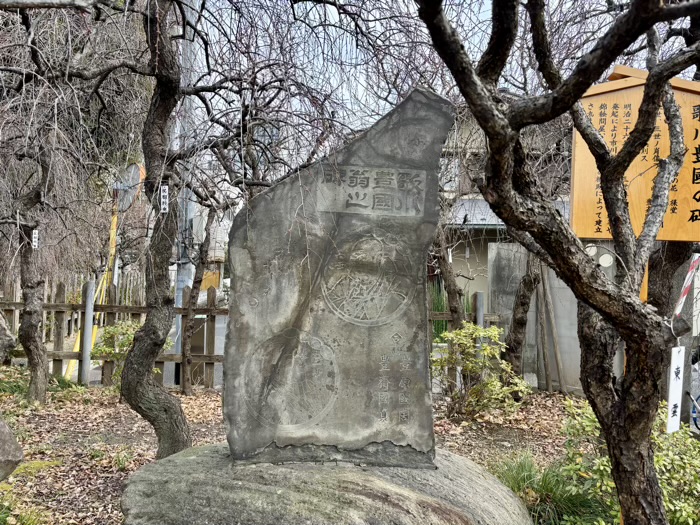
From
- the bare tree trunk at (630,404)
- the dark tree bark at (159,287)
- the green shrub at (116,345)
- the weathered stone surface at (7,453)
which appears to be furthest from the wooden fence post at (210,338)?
the bare tree trunk at (630,404)

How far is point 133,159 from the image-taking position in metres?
8.21

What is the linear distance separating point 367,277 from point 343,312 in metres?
0.26

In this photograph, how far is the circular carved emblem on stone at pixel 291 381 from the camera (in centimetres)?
364

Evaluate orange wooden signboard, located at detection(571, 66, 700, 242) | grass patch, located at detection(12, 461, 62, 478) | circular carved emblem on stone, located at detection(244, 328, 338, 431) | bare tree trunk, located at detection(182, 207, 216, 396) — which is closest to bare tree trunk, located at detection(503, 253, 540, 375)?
orange wooden signboard, located at detection(571, 66, 700, 242)

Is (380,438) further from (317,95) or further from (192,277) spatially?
(192,277)

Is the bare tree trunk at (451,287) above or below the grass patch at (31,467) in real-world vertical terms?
above

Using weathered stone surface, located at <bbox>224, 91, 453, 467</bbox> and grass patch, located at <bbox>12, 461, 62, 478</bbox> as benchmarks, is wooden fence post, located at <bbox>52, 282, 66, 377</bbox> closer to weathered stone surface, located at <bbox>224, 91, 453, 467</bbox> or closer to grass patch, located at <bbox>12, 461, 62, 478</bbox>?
grass patch, located at <bbox>12, 461, 62, 478</bbox>

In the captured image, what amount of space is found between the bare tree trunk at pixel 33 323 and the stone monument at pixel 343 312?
465cm

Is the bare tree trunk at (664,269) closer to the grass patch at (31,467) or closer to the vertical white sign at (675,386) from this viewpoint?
the vertical white sign at (675,386)

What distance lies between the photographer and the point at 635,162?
14.8 feet

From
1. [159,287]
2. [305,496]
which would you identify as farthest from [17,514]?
[305,496]

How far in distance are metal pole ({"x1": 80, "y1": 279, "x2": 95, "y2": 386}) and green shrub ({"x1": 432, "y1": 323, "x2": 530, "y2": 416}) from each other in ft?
17.1

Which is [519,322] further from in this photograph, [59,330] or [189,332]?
[59,330]

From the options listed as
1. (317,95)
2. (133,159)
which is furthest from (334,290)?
(133,159)
